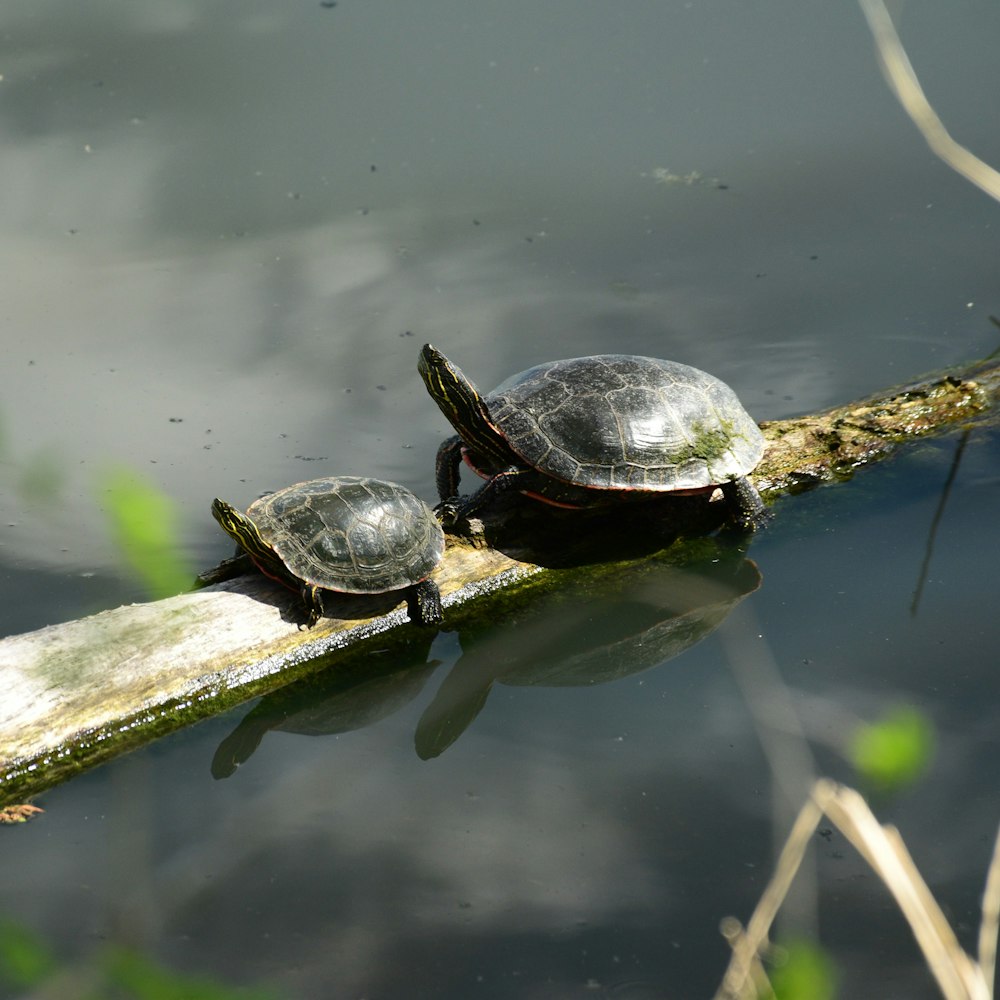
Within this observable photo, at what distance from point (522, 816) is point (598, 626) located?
3.63ft

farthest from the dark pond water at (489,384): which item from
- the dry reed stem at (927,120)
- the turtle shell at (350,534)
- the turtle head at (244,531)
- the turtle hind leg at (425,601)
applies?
the dry reed stem at (927,120)

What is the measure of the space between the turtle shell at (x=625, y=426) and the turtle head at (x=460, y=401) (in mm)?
74

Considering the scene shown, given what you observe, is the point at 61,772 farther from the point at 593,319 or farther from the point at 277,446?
the point at 593,319

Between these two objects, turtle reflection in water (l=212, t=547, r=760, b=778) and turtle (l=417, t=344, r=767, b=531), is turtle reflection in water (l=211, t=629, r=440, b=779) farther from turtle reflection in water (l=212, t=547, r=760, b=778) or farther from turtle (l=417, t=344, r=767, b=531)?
turtle (l=417, t=344, r=767, b=531)

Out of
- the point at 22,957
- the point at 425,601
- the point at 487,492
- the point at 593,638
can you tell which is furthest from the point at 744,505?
the point at 22,957

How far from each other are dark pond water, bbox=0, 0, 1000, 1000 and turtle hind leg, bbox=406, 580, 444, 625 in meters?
0.13

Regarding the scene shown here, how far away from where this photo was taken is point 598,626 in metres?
4.28

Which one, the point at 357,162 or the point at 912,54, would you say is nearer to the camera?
the point at 357,162

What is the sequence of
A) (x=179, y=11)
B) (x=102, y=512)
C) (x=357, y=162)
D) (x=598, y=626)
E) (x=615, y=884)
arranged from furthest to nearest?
(x=179, y=11) → (x=357, y=162) → (x=102, y=512) → (x=598, y=626) → (x=615, y=884)

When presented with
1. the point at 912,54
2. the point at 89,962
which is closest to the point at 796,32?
the point at 912,54

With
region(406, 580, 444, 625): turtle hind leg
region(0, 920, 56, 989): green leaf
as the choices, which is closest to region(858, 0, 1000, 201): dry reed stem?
region(0, 920, 56, 989): green leaf

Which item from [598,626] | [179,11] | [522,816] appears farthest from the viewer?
[179,11]

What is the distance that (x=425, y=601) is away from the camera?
13.3 feet

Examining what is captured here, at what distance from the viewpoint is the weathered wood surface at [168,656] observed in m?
3.35
